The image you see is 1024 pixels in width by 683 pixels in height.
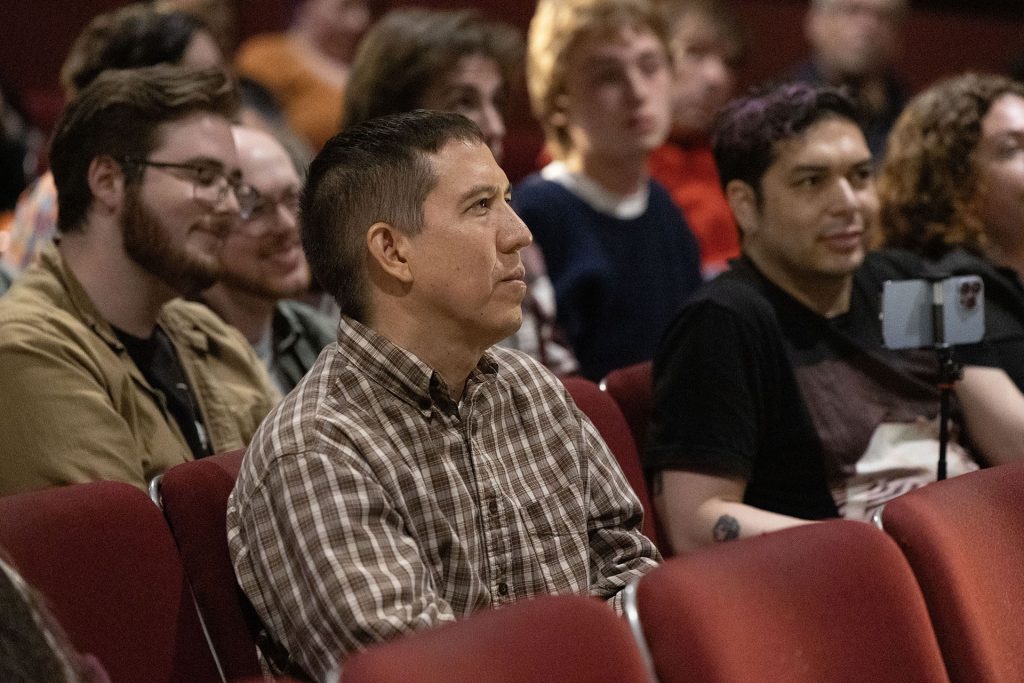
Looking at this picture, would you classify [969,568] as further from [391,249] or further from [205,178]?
[205,178]

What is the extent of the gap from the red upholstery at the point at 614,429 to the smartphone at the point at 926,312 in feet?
1.30

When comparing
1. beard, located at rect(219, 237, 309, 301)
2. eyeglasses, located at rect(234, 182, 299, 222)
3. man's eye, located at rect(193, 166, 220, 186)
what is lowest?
beard, located at rect(219, 237, 309, 301)

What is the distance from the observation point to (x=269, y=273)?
2.35m

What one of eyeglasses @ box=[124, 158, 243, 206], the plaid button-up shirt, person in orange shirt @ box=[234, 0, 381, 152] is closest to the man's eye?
eyeglasses @ box=[124, 158, 243, 206]

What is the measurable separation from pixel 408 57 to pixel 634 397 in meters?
0.94

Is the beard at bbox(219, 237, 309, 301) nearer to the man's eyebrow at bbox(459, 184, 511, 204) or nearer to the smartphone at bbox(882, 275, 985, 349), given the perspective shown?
the man's eyebrow at bbox(459, 184, 511, 204)

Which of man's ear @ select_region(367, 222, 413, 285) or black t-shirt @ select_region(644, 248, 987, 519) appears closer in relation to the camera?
man's ear @ select_region(367, 222, 413, 285)

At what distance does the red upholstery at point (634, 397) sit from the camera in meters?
2.16

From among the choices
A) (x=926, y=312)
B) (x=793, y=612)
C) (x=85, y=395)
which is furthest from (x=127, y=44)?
(x=793, y=612)

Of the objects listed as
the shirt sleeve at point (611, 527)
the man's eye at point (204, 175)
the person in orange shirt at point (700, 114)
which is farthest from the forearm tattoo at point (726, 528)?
the person in orange shirt at point (700, 114)

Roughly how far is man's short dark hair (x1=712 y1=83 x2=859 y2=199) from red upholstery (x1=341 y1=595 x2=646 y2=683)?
1.17 m

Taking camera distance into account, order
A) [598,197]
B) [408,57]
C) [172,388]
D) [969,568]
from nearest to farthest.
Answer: [969,568], [172,388], [408,57], [598,197]

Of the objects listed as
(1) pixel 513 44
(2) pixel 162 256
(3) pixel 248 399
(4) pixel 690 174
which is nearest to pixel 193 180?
(2) pixel 162 256

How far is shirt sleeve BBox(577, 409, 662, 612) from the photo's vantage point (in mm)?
1643
